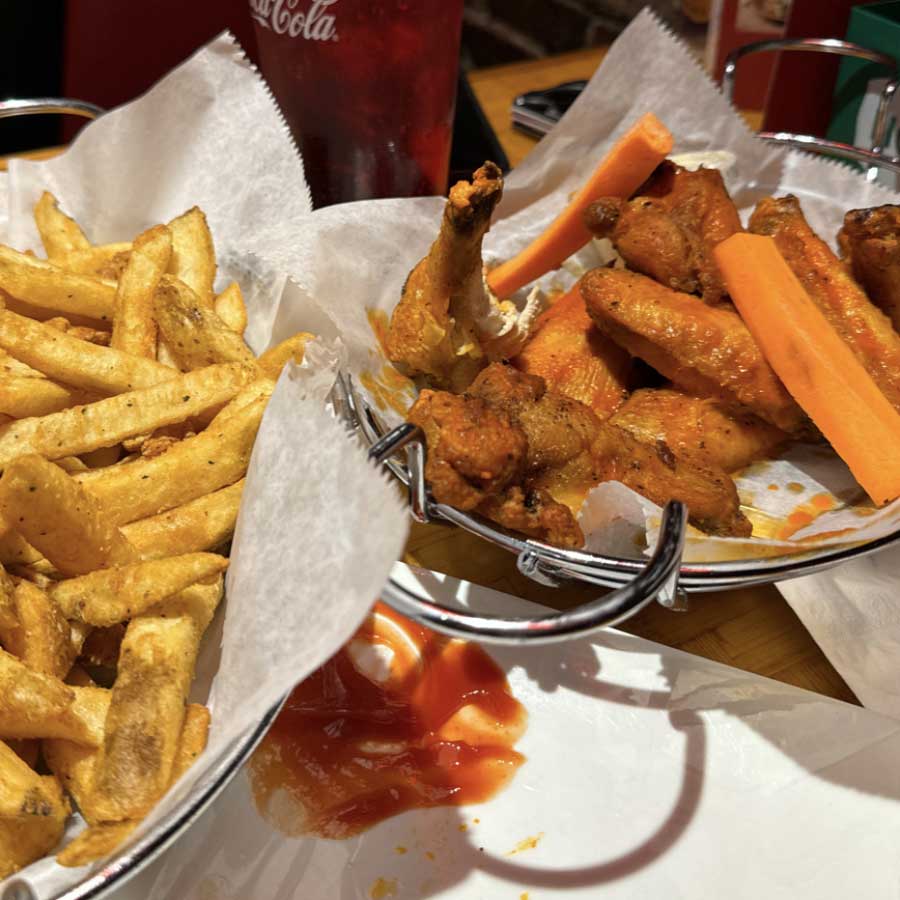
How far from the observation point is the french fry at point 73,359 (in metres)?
1.22

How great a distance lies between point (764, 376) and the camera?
136 centimetres

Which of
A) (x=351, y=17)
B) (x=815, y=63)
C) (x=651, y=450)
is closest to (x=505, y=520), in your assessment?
(x=651, y=450)

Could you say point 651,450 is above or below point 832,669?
above

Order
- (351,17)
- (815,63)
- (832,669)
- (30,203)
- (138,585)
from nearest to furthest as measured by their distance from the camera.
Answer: (138,585) < (832,669) < (351,17) < (30,203) < (815,63)

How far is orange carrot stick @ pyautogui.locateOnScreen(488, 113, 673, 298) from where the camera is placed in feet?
5.07

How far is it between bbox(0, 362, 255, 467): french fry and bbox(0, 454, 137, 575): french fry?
0.41 ft

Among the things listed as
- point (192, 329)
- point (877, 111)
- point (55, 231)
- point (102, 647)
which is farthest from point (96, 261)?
point (877, 111)

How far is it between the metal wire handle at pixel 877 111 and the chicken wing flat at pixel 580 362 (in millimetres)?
662

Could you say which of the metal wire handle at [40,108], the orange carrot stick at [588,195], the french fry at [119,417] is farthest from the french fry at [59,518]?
the metal wire handle at [40,108]

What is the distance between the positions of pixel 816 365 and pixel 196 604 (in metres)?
0.90

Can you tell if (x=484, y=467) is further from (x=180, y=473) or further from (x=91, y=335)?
(x=91, y=335)

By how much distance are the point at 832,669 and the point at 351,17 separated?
129 cm

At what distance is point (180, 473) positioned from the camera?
117cm

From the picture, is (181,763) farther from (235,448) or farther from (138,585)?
(235,448)
